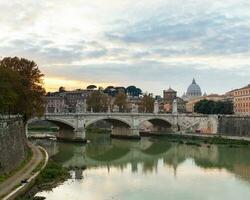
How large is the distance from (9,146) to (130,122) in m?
31.3

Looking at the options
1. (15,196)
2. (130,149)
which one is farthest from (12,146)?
(130,149)

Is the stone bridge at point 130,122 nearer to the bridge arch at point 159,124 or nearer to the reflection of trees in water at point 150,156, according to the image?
the bridge arch at point 159,124

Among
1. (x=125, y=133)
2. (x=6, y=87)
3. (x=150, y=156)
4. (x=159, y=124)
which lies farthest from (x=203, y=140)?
(x=6, y=87)

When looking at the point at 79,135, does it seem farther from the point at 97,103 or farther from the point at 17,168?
the point at 17,168

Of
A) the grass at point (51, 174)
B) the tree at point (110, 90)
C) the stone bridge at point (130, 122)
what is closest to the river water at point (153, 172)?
the grass at point (51, 174)

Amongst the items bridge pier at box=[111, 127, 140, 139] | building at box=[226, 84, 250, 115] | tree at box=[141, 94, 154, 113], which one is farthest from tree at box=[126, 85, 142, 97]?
bridge pier at box=[111, 127, 140, 139]

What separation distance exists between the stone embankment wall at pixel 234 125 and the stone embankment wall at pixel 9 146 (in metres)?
30.1

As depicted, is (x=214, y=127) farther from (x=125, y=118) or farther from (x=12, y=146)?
(x=12, y=146)

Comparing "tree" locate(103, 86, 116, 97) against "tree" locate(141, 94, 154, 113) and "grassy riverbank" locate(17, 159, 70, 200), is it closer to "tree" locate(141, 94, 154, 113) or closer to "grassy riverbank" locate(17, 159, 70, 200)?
"tree" locate(141, 94, 154, 113)

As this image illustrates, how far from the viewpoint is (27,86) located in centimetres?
3238

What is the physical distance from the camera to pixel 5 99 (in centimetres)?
2502

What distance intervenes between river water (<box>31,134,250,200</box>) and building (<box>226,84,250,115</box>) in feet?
91.9

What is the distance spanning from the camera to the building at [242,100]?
69.4 metres

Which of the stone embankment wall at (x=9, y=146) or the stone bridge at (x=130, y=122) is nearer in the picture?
the stone embankment wall at (x=9, y=146)
